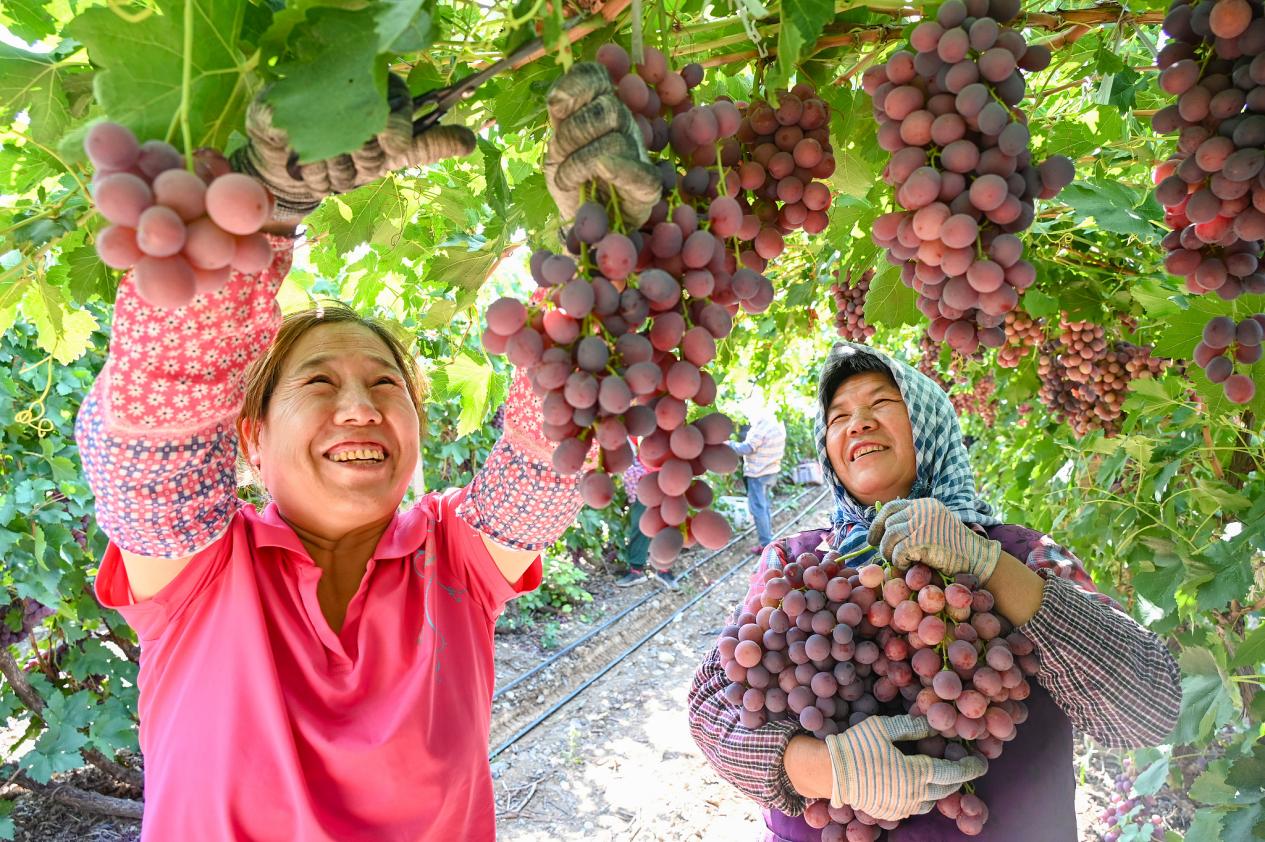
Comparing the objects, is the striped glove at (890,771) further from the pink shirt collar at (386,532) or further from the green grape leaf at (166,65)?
the green grape leaf at (166,65)

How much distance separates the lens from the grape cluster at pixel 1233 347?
1124 mm

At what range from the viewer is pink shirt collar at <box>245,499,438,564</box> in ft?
5.37

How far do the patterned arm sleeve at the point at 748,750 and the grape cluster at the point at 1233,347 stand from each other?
3.76 feet

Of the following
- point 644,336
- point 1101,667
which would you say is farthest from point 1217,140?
point 1101,667

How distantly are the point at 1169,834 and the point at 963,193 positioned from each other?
8.56 ft

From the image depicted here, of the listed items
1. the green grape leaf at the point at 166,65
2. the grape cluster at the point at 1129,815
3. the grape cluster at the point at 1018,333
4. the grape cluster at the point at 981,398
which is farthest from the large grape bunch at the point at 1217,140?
the grape cluster at the point at 981,398

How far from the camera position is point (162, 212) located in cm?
63

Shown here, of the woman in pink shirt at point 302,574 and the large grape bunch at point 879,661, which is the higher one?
the woman in pink shirt at point 302,574

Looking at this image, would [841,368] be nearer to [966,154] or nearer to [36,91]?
[966,154]

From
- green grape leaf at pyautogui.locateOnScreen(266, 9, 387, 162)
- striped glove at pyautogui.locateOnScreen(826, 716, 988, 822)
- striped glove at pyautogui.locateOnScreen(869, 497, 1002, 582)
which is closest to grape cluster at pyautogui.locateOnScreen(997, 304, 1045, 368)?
striped glove at pyautogui.locateOnScreen(869, 497, 1002, 582)

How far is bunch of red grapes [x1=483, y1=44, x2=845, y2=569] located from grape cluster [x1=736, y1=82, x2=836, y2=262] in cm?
19

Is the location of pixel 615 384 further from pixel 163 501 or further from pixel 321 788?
pixel 321 788

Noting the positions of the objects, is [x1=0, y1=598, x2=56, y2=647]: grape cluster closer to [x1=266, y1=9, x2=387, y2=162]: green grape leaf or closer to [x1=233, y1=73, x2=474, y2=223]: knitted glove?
[x1=233, y1=73, x2=474, y2=223]: knitted glove

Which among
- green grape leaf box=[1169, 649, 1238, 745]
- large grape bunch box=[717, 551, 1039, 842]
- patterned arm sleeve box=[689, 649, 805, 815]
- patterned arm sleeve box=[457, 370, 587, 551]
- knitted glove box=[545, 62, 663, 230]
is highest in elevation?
knitted glove box=[545, 62, 663, 230]
